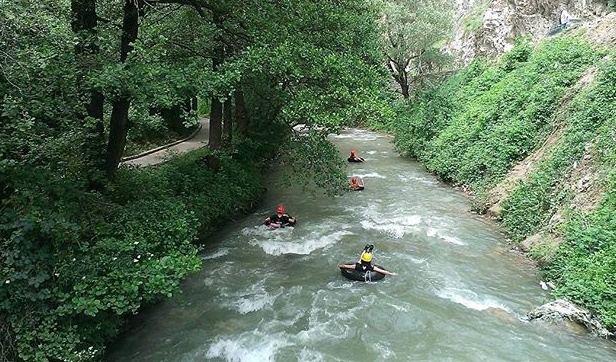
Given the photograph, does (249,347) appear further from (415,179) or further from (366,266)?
(415,179)

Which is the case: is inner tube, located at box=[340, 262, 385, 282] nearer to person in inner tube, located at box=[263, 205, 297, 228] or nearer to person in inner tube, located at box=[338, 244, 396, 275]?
person in inner tube, located at box=[338, 244, 396, 275]

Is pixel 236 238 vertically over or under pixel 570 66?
under

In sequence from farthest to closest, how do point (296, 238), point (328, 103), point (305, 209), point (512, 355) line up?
point (305, 209) → point (296, 238) → point (328, 103) → point (512, 355)

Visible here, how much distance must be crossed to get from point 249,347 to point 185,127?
22.3 ft

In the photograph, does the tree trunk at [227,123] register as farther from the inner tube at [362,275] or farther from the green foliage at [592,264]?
the green foliage at [592,264]

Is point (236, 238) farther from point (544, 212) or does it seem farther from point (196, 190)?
point (544, 212)

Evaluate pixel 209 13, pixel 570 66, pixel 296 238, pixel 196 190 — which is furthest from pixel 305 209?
pixel 570 66

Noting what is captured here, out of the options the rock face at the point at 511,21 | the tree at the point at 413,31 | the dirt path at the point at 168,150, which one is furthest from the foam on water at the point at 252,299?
the rock face at the point at 511,21

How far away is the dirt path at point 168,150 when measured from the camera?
18641mm

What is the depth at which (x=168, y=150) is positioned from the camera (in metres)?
21.3

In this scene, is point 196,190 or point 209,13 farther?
point 196,190

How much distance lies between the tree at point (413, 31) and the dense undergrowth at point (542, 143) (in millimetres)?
4635

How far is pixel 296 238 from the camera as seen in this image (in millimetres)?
14156

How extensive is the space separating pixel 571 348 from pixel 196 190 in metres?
10.6
